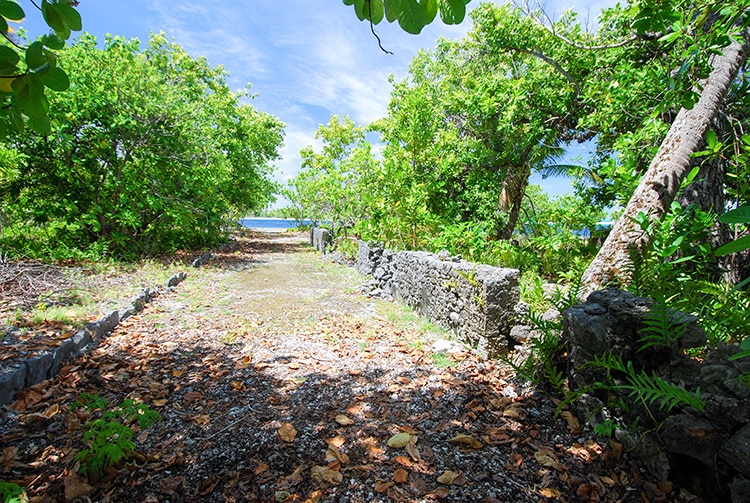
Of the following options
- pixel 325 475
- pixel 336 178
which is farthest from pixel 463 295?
pixel 336 178

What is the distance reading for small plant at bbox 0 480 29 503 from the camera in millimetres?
1795

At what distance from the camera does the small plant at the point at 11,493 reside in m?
1.79

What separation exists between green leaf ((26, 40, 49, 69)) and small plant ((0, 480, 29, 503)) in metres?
2.10

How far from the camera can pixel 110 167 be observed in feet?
28.4

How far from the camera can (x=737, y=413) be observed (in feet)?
6.13

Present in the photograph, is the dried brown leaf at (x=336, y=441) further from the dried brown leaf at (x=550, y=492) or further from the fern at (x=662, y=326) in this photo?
the fern at (x=662, y=326)

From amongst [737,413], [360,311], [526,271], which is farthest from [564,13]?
[737,413]

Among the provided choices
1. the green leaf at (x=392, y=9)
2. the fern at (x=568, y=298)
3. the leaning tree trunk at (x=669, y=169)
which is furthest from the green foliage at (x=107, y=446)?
the leaning tree trunk at (x=669, y=169)

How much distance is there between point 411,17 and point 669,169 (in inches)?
151

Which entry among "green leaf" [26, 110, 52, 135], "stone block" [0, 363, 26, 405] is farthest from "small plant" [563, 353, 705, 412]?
"stone block" [0, 363, 26, 405]

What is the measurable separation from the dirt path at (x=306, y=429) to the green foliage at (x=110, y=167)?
16.8 feet

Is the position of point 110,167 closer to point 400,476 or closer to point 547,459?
point 400,476

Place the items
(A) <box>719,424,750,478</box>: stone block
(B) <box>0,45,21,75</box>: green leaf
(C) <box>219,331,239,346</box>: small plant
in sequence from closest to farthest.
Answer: (B) <box>0,45,21,75</box>: green leaf
(A) <box>719,424,750,478</box>: stone block
(C) <box>219,331,239,346</box>: small plant

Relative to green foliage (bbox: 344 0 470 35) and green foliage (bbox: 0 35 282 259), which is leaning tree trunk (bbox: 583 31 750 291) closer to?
green foliage (bbox: 344 0 470 35)
